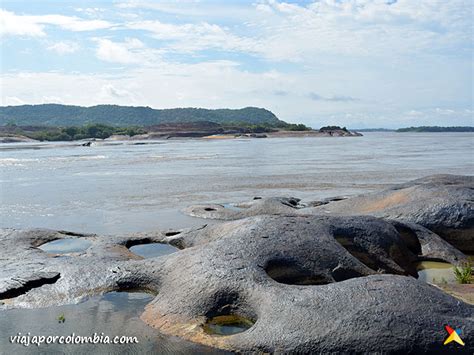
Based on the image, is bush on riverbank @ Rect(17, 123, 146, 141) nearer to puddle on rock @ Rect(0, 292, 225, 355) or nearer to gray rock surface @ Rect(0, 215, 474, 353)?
gray rock surface @ Rect(0, 215, 474, 353)

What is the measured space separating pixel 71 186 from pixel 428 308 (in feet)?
74.8

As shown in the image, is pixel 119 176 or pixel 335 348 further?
pixel 119 176

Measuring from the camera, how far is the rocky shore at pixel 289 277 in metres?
6.98

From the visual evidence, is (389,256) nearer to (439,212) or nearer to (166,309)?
(439,212)

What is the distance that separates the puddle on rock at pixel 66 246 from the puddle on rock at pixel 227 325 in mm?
5750

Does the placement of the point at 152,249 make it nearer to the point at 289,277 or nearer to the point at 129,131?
the point at 289,277

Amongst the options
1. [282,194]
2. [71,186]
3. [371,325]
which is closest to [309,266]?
[371,325]

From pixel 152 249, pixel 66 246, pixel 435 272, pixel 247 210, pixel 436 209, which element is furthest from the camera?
pixel 247 210

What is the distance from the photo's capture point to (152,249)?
13.3 meters

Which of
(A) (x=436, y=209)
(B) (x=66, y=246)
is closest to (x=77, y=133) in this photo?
(B) (x=66, y=246)

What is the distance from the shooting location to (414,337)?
6.74 meters

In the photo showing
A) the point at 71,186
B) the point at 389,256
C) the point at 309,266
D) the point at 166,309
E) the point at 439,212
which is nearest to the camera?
the point at 166,309

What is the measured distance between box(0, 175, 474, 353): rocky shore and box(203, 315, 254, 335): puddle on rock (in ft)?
0.09

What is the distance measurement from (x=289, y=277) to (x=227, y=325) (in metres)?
1.52
